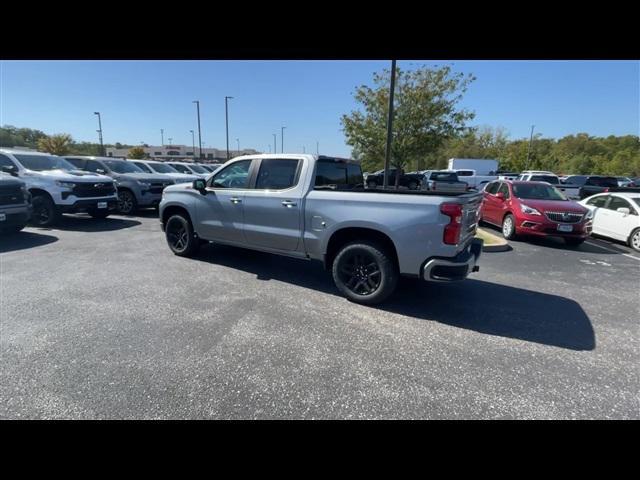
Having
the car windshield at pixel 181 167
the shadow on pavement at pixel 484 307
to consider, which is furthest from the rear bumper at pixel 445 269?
the car windshield at pixel 181 167

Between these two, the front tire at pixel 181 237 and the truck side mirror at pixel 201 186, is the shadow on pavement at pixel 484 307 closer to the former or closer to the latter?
the front tire at pixel 181 237

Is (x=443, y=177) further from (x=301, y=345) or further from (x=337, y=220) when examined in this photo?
(x=301, y=345)

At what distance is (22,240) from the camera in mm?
7348

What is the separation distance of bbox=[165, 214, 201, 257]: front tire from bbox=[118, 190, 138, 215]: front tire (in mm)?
5863

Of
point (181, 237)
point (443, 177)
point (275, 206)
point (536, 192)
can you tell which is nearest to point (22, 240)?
point (181, 237)

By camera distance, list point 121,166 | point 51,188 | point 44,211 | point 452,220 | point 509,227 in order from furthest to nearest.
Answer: point 121,166 → point 44,211 → point 51,188 → point 509,227 → point 452,220

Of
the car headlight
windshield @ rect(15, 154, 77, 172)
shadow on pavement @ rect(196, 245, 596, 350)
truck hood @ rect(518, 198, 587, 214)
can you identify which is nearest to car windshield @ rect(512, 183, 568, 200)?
truck hood @ rect(518, 198, 587, 214)

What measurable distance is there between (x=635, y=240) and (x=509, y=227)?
2.76 meters

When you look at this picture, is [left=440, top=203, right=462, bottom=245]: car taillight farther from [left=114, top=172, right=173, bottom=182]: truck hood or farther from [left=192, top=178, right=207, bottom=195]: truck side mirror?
[left=114, top=172, right=173, bottom=182]: truck hood

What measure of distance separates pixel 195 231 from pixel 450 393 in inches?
193

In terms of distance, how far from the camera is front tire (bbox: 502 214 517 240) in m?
7.99

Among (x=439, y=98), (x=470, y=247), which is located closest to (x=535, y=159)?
(x=439, y=98)

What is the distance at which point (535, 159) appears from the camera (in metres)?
49.0
